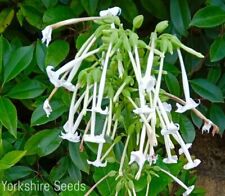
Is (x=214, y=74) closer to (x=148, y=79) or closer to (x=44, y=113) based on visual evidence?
(x=44, y=113)

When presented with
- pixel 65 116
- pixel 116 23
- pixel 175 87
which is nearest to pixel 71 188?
pixel 65 116

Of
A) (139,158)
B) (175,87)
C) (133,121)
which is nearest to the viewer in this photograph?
(139,158)

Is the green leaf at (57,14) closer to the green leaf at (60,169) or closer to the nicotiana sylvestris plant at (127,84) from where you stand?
the green leaf at (60,169)

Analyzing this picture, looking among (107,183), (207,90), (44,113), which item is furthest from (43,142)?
(207,90)

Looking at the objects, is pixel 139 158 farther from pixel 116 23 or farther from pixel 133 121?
pixel 116 23

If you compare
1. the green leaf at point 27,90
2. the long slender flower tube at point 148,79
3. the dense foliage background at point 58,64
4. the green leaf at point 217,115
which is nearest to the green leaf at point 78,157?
the dense foliage background at point 58,64

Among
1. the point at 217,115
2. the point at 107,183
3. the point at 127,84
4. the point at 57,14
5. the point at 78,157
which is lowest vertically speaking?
the point at 217,115

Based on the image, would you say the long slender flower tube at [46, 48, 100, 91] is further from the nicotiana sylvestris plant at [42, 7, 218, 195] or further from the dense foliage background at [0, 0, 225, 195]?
the dense foliage background at [0, 0, 225, 195]
